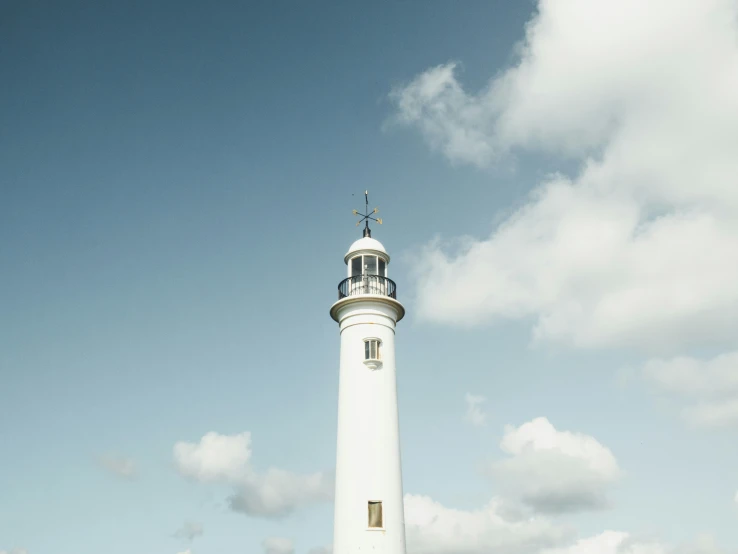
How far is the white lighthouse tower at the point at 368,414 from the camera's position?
3353 centimetres

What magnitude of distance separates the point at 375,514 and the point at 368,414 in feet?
15.9

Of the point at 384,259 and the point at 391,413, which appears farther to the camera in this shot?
the point at 384,259

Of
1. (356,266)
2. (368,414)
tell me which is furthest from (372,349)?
(356,266)

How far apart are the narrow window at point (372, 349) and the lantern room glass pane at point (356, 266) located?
4.53 m

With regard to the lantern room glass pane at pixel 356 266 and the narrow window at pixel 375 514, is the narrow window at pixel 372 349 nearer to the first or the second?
the lantern room glass pane at pixel 356 266

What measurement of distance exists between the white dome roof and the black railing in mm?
1642

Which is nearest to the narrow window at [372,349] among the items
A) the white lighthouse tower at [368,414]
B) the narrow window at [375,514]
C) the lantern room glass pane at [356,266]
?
the white lighthouse tower at [368,414]

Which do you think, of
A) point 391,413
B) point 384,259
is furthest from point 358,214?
point 391,413

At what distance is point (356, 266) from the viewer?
3984 centimetres

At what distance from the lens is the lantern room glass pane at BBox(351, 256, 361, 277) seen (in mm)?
39688

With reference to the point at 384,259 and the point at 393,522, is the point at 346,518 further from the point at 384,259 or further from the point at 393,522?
the point at 384,259

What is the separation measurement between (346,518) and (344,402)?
228 inches

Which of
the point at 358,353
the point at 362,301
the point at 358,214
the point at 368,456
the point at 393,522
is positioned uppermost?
the point at 358,214

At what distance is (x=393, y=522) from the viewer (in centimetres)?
3375
